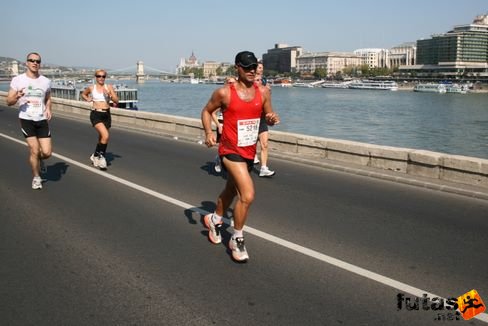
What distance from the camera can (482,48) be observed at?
192 metres

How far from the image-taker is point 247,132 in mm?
4785

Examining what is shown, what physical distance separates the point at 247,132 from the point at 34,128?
421cm

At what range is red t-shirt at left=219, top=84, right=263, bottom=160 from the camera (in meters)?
4.72

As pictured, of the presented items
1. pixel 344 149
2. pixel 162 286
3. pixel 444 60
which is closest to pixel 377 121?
pixel 344 149

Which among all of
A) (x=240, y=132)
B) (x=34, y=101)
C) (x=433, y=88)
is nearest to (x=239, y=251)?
(x=240, y=132)

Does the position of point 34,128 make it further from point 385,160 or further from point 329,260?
point 385,160

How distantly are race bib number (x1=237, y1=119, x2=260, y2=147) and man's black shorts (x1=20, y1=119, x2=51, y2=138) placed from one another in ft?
13.3

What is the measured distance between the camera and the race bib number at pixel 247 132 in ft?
15.6

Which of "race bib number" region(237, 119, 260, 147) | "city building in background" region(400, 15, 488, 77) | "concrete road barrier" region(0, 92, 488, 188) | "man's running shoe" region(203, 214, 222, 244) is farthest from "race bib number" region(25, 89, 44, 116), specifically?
"city building in background" region(400, 15, 488, 77)

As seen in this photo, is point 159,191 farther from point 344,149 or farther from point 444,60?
point 444,60

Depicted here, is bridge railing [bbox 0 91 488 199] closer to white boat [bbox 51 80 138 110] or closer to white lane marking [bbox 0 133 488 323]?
white lane marking [bbox 0 133 488 323]

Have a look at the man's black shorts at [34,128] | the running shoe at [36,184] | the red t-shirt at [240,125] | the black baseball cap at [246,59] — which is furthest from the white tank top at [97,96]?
the black baseball cap at [246,59]

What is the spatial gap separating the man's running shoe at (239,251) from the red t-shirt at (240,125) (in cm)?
77

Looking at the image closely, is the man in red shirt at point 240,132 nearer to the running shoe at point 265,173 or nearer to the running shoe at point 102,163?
the running shoe at point 265,173
